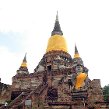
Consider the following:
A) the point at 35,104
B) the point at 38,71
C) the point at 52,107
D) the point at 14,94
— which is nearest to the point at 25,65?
the point at 38,71

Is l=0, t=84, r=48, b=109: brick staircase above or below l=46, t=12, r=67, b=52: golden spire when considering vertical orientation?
below

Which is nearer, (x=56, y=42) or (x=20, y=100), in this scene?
(x=20, y=100)

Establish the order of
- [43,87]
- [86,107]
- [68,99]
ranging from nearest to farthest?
[86,107] → [68,99] → [43,87]

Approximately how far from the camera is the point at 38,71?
37.2m

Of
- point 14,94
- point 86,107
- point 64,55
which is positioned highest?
point 64,55

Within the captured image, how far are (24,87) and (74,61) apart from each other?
28.7 ft

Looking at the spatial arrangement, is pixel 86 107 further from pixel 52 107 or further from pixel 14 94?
pixel 14 94

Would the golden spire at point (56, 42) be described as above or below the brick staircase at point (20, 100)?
above

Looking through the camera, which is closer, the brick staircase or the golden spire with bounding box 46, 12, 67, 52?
the brick staircase

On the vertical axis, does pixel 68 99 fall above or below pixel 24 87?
below

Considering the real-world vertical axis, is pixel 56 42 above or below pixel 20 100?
above

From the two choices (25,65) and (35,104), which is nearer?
(35,104)

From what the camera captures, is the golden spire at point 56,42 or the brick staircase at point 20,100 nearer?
the brick staircase at point 20,100

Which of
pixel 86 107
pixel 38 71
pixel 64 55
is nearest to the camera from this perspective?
pixel 86 107
